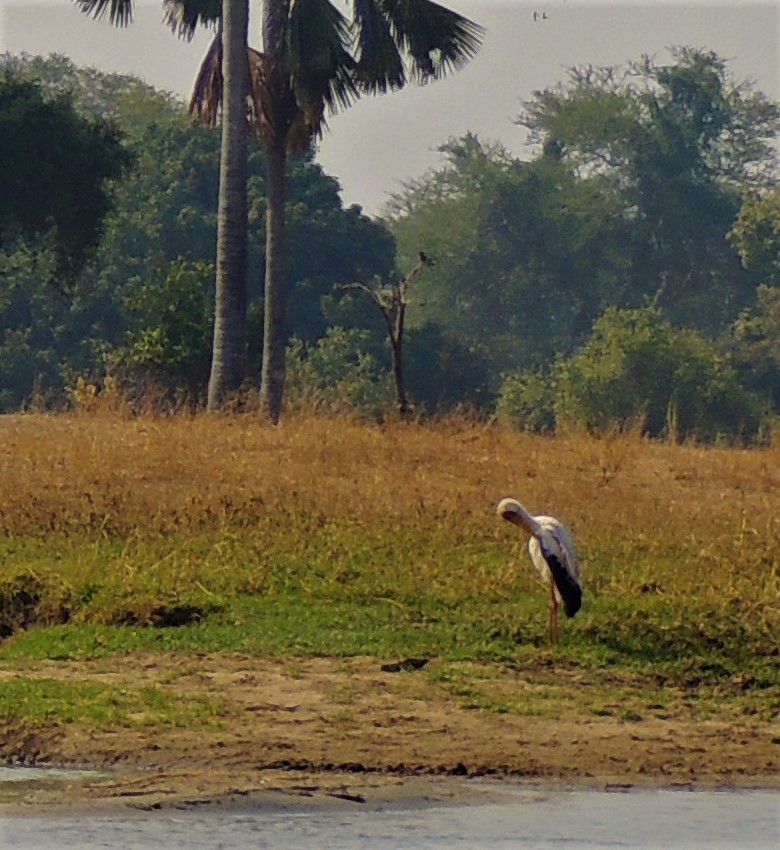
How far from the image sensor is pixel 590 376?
31625 mm

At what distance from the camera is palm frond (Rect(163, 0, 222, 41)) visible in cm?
2091

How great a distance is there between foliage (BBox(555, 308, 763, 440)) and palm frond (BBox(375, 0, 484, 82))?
438 inches

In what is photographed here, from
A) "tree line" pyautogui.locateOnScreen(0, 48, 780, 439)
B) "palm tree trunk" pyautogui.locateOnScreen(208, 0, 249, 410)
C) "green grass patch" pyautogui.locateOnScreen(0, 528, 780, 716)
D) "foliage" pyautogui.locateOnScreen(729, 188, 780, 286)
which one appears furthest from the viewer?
"foliage" pyautogui.locateOnScreen(729, 188, 780, 286)

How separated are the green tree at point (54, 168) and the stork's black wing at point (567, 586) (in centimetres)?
1581

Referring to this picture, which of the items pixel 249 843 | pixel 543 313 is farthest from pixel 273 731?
pixel 543 313

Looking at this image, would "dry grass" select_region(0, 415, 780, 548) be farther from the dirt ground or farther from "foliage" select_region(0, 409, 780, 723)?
the dirt ground

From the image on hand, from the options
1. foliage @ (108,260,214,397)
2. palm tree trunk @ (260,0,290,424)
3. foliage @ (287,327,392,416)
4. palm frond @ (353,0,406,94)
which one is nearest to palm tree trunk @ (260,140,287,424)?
palm tree trunk @ (260,0,290,424)

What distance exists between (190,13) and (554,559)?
44.3ft

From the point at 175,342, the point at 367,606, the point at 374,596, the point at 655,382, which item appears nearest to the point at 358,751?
the point at 367,606

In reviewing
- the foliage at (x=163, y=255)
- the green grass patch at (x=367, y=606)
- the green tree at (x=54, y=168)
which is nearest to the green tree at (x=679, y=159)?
the foliage at (x=163, y=255)

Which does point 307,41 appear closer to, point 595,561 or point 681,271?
point 595,561

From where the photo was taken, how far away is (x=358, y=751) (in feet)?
23.9

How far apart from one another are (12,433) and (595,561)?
241 inches

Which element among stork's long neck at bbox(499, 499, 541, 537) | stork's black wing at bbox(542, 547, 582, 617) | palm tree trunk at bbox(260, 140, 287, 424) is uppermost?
palm tree trunk at bbox(260, 140, 287, 424)
